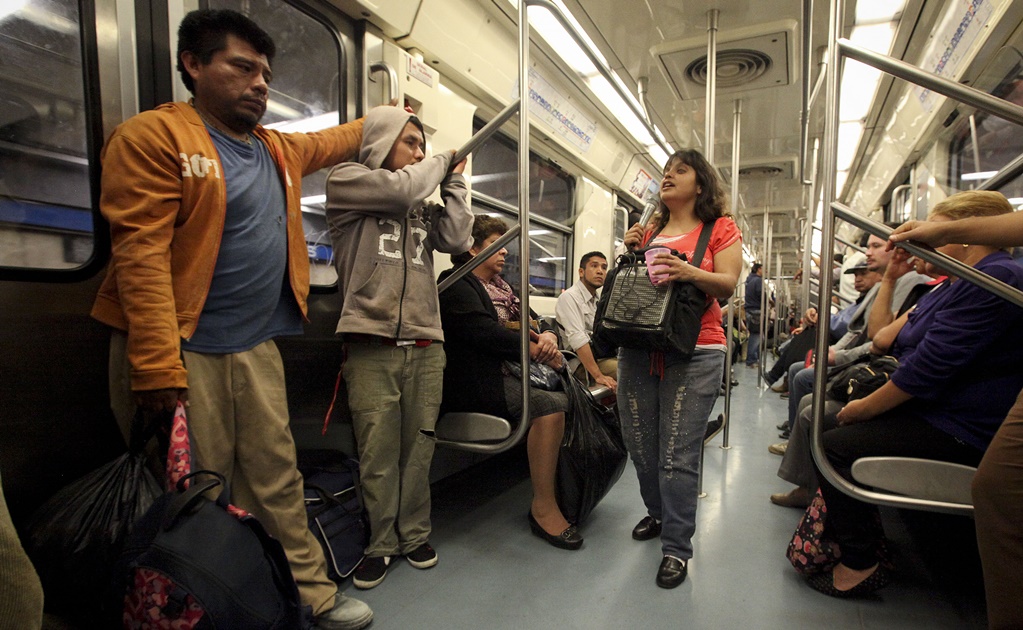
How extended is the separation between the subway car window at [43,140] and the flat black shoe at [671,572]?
2.10 meters

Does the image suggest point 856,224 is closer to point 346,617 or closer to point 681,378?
point 681,378

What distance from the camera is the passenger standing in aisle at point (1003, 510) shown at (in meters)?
1.09

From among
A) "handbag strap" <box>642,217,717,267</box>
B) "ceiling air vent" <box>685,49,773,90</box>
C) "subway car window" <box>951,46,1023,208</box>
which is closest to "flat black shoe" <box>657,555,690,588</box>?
"handbag strap" <box>642,217,717,267</box>

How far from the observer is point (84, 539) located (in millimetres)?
1171

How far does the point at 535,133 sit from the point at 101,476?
11.1 ft

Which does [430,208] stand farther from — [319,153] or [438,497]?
[438,497]

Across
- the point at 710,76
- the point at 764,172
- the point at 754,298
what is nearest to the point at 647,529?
the point at 710,76

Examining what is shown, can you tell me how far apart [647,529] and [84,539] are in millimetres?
1926

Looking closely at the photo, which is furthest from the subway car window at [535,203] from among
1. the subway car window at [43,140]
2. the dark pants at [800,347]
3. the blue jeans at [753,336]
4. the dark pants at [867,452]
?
the blue jeans at [753,336]

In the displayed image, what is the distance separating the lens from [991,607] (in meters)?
1.15

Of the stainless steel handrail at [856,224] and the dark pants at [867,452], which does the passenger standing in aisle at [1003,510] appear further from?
the dark pants at [867,452]

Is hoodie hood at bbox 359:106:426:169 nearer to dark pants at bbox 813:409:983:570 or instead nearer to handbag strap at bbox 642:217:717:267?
handbag strap at bbox 642:217:717:267

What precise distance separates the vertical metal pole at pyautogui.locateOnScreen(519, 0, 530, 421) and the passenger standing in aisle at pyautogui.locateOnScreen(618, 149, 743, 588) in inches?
17.5

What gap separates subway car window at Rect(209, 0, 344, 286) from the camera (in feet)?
6.81
